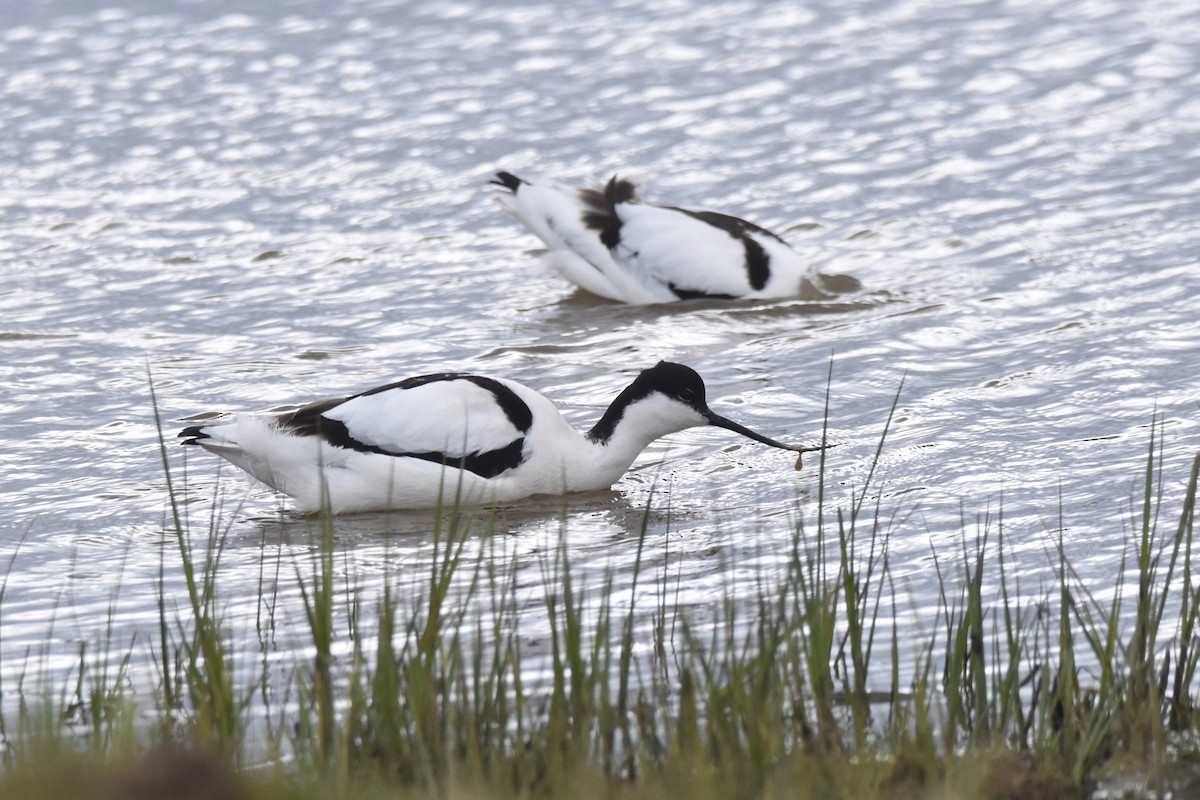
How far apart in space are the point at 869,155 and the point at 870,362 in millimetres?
4074

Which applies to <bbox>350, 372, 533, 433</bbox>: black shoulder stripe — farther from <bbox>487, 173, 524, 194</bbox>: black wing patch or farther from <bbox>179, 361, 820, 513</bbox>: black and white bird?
<bbox>487, 173, 524, 194</bbox>: black wing patch

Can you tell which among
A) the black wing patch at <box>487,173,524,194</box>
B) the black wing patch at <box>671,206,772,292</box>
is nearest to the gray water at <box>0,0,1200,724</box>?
the black wing patch at <box>671,206,772,292</box>

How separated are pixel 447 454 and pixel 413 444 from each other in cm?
14

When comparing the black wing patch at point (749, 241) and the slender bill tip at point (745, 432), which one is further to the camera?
the black wing patch at point (749, 241)

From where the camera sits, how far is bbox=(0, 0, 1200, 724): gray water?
6.76 metres

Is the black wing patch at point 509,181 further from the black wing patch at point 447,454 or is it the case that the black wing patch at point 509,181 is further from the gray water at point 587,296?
the black wing patch at point 447,454

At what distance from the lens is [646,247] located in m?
10.8

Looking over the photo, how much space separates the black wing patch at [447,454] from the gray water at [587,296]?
250 millimetres

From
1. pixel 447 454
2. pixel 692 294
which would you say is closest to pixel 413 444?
pixel 447 454

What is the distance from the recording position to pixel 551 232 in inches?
440

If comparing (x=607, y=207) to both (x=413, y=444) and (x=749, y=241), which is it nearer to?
(x=749, y=241)

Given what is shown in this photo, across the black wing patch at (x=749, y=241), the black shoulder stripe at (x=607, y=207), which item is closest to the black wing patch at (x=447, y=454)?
the black wing patch at (x=749, y=241)

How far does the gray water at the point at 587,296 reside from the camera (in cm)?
676

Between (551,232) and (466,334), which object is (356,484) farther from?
(551,232)
